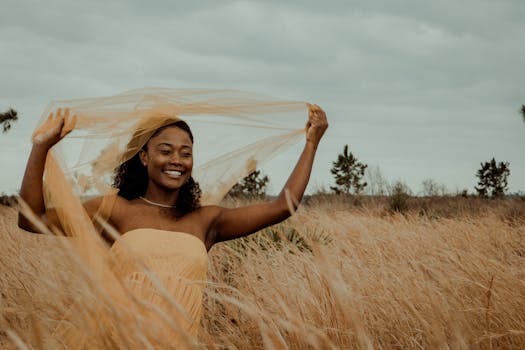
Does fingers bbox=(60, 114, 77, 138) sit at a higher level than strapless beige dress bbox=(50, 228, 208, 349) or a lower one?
higher

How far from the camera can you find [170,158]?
2668 mm

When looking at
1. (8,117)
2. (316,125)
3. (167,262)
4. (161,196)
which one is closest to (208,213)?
(161,196)

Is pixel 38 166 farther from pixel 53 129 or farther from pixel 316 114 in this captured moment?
pixel 316 114

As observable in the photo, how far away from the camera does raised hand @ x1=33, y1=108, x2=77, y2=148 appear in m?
2.32

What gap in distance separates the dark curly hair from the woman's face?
3.2 inches

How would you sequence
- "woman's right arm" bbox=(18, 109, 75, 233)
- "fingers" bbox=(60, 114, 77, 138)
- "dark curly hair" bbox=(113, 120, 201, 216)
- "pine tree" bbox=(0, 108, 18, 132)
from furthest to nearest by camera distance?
"pine tree" bbox=(0, 108, 18, 132)
"dark curly hair" bbox=(113, 120, 201, 216)
"fingers" bbox=(60, 114, 77, 138)
"woman's right arm" bbox=(18, 109, 75, 233)

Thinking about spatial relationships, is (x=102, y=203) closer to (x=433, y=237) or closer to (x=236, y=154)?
(x=236, y=154)

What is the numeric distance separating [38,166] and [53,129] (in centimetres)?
18

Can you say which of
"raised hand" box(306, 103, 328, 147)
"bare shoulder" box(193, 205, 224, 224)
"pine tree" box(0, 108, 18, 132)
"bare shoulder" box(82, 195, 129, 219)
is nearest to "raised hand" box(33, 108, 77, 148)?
"bare shoulder" box(82, 195, 129, 219)

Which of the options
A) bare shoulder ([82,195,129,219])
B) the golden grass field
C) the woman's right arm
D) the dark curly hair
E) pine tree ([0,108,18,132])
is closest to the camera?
the golden grass field

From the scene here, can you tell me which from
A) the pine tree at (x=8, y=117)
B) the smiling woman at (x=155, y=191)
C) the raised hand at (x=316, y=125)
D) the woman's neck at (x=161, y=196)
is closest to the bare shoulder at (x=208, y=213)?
the smiling woman at (x=155, y=191)

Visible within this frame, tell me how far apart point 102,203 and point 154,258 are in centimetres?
46

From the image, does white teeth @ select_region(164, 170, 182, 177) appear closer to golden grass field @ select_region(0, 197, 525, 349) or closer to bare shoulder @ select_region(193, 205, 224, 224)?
bare shoulder @ select_region(193, 205, 224, 224)

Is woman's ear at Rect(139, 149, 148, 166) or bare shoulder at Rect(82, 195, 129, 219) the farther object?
woman's ear at Rect(139, 149, 148, 166)
